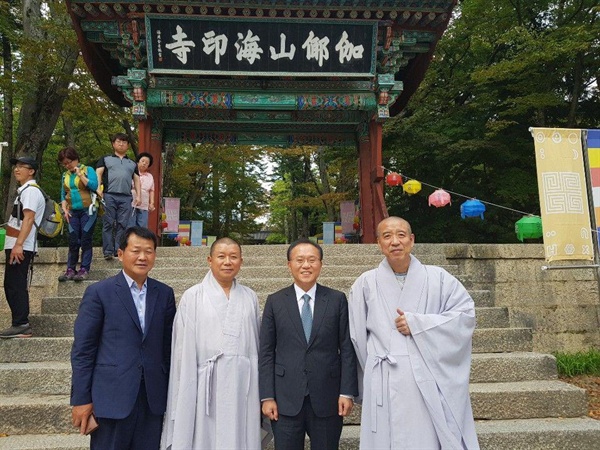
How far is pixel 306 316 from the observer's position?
2.56 meters

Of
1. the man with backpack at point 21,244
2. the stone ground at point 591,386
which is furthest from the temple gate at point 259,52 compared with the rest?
the man with backpack at point 21,244

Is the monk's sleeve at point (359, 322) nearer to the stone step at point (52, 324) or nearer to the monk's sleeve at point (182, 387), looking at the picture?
the monk's sleeve at point (182, 387)

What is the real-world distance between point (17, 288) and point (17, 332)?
0.41m

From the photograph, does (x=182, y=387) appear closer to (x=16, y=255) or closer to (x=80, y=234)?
(x=16, y=255)

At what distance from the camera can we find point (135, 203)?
5.97m

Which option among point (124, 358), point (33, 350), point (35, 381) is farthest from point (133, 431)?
point (33, 350)

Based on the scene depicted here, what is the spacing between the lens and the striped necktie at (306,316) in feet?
8.26

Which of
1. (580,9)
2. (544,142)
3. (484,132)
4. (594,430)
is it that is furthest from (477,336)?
(580,9)

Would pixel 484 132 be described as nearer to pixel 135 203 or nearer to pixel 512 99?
pixel 512 99

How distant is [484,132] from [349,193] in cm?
490

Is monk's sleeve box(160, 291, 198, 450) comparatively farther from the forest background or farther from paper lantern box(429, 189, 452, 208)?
the forest background

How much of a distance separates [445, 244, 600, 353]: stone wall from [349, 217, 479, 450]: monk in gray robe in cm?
382

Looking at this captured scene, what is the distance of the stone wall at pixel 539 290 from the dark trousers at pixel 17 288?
4.93 metres

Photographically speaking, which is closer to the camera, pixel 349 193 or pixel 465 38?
pixel 465 38
